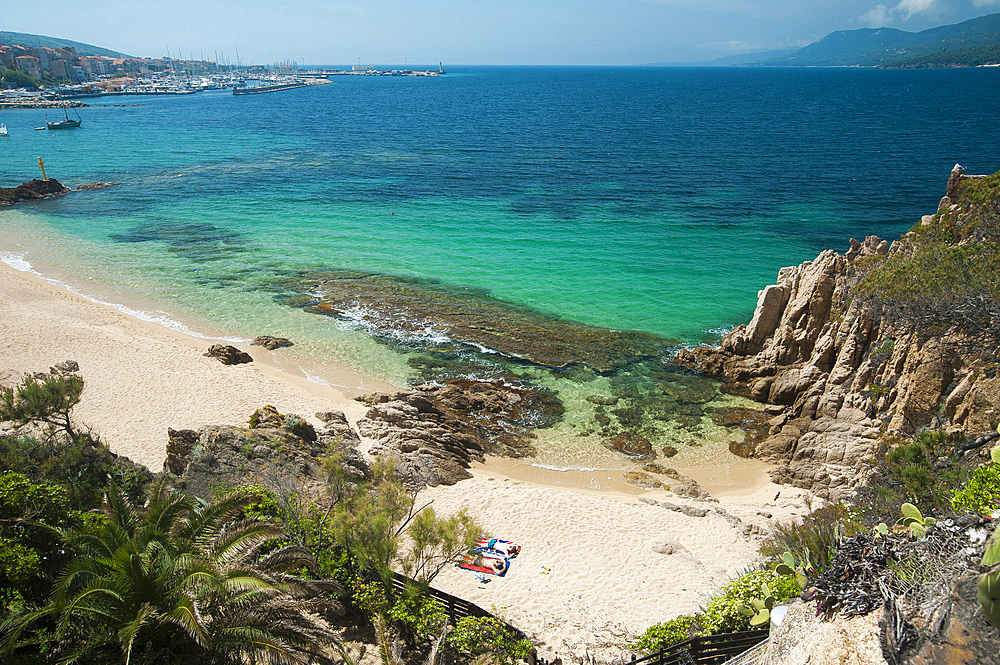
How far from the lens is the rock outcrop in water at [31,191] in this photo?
53.7 meters

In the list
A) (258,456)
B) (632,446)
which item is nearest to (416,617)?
(258,456)

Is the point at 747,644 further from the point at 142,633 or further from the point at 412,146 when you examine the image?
the point at 412,146

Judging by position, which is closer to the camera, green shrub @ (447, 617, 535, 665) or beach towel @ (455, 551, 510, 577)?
green shrub @ (447, 617, 535, 665)

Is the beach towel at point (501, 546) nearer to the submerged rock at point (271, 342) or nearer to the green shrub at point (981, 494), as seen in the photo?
the green shrub at point (981, 494)

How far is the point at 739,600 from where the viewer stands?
36.7ft

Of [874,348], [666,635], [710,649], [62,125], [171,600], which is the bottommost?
[666,635]

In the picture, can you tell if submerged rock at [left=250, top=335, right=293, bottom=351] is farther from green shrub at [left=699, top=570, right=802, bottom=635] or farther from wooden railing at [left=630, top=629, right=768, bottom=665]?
wooden railing at [left=630, top=629, right=768, bottom=665]

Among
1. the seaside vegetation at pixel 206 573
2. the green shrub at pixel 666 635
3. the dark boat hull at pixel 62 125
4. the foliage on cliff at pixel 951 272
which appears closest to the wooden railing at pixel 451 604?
the seaside vegetation at pixel 206 573

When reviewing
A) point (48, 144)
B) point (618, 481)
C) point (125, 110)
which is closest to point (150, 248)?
point (618, 481)

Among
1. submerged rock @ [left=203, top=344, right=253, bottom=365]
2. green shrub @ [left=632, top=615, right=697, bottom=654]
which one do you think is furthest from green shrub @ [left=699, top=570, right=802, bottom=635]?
submerged rock @ [left=203, top=344, right=253, bottom=365]

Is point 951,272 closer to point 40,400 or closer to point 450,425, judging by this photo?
point 450,425

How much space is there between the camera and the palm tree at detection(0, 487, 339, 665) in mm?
8328

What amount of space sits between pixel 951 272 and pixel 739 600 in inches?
466

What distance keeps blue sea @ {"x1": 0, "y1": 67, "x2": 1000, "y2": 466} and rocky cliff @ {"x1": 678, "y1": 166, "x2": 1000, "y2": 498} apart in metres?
2.93
